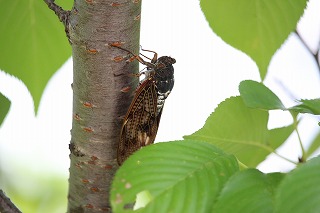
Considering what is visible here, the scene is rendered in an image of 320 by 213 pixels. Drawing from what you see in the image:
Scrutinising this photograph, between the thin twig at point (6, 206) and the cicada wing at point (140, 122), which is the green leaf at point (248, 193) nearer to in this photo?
the cicada wing at point (140, 122)

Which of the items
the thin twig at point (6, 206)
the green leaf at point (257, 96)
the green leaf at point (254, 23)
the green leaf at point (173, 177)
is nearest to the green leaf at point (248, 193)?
the green leaf at point (173, 177)

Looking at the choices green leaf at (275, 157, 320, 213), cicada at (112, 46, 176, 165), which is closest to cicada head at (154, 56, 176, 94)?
cicada at (112, 46, 176, 165)

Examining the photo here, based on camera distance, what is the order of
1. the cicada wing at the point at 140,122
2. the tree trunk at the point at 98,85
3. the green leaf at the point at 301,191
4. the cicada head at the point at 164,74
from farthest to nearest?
1. the cicada head at the point at 164,74
2. the cicada wing at the point at 140,122
3. the tree trunk at the point at 98,85
4. the green leaf at the point at 301,191

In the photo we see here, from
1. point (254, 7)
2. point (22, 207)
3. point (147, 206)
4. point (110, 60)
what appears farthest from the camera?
point (22, 207)

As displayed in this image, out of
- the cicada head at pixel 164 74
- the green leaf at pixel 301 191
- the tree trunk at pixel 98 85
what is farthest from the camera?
the cicada head at pixel 164 74

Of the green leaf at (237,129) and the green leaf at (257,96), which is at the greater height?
the green leaf at (257,96)

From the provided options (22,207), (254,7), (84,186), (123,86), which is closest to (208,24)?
(254,7)

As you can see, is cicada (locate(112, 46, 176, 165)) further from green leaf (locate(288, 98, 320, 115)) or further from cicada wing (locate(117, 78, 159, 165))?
green leaf (locate(288, 98, 320, 115))

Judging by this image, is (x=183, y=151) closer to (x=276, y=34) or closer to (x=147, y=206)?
(x=147, y=206)
